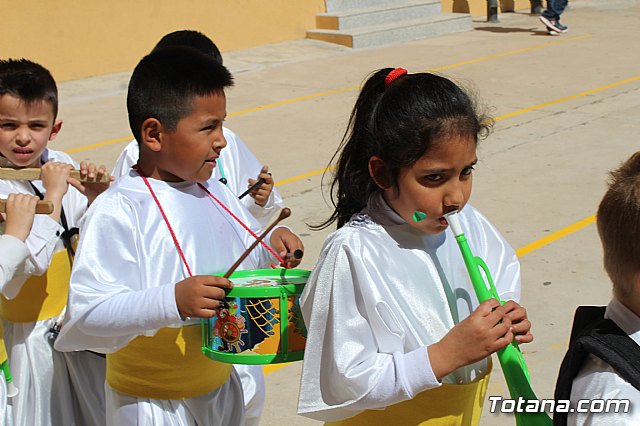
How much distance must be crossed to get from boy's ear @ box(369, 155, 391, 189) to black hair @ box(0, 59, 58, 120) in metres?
1.52

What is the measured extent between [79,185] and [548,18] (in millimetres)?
13270

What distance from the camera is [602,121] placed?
924 cm

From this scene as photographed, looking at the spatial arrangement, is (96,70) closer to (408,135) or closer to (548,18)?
(548,18)

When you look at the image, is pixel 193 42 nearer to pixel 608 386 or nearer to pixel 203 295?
pixel 203 295

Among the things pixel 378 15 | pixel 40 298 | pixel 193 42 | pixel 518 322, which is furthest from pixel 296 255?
pixel 378 15

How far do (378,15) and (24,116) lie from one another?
12645 mm

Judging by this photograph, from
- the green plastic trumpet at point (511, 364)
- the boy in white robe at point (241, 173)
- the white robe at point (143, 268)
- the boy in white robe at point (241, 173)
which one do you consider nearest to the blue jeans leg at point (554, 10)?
the boy in white robe at point (241, 173)

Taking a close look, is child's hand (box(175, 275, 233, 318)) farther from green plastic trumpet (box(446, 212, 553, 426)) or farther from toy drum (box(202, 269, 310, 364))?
green plastic trumpet (box(446, 212, 553, 426))

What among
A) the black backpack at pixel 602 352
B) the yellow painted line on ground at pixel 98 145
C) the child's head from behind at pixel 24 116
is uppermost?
the child's head from behind at pixel 24 116

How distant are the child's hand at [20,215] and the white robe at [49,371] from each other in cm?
23

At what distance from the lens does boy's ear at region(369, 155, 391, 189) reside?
7.41ft

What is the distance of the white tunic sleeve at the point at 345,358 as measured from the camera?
205 cm

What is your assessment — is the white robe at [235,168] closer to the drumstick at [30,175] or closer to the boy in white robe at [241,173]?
the boy in white robe at [241,173]

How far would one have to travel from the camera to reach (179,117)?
2699mm
